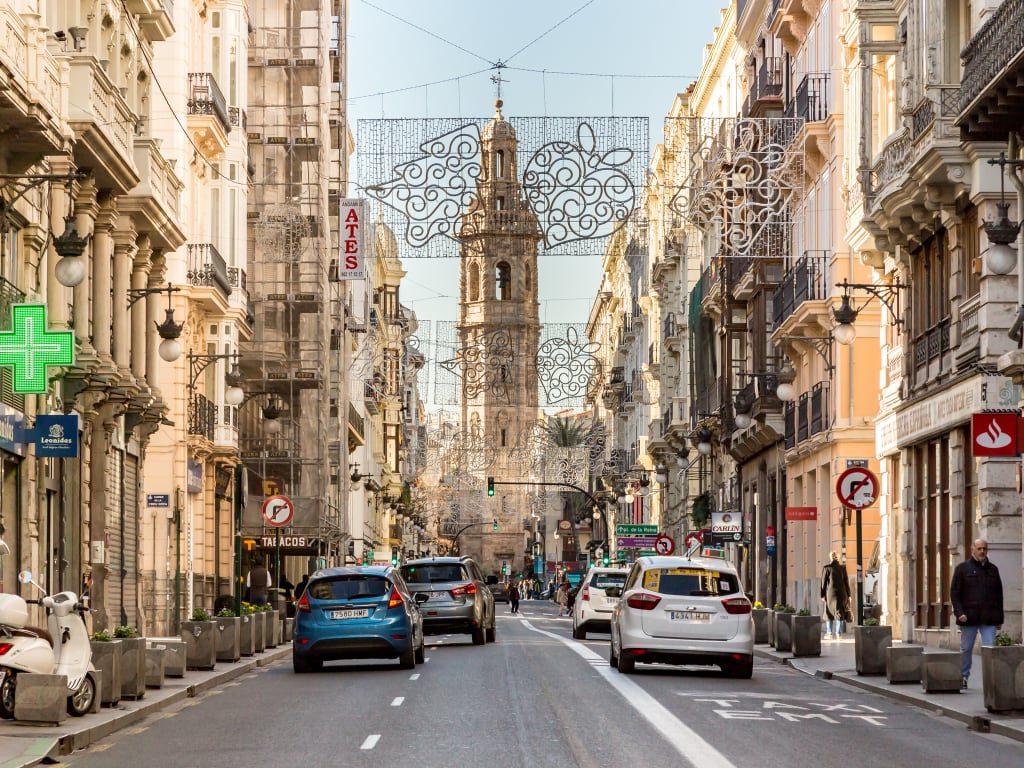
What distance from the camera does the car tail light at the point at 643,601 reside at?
85.5ft

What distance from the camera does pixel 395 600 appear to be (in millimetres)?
28359

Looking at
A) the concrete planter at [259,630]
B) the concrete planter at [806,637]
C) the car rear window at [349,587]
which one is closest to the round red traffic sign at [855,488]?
the concrete planter at [806,637]

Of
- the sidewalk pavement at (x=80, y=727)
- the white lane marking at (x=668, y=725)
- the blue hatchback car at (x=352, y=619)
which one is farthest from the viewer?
the blue hatchback car at (x=352, y=619)

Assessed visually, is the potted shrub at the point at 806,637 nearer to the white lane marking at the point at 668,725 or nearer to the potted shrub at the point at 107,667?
the white lane marking at the point at 668,725

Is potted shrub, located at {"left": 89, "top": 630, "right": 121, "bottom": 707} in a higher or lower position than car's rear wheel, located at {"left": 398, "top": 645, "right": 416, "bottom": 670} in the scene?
higher

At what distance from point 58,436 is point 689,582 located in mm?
8357

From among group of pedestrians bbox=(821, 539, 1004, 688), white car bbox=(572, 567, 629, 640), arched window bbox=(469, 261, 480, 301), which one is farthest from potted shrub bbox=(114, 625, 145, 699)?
arched window bbox=(469, 261, 480, 301)

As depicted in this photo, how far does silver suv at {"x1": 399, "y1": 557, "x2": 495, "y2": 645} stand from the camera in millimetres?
37375

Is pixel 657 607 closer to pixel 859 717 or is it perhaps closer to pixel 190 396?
pixel 859 717

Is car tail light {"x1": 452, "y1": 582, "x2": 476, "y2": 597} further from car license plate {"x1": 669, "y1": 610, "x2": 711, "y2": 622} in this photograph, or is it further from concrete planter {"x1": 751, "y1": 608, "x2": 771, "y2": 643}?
car license plate {"x1": 669, "y1": 610, "x2": 711, "y2": 622}

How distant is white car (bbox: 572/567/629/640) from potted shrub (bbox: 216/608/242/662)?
11894 mm

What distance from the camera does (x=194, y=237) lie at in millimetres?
49156

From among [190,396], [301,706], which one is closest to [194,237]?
[190,396]

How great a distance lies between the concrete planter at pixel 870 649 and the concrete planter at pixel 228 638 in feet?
32.0
